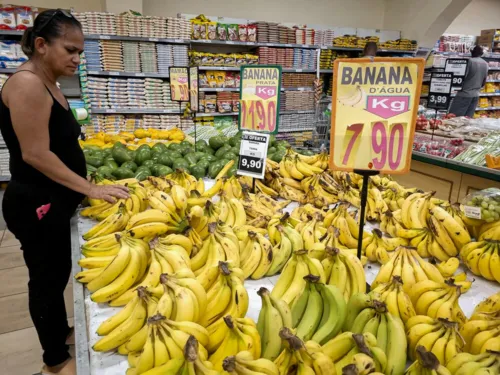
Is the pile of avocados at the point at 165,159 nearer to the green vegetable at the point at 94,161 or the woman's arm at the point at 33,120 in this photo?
the green vegetable at the point at 94,161

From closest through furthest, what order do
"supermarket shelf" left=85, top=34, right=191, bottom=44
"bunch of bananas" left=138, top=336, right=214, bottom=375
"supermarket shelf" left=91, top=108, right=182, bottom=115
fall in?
"bunch of bananas" left=138, top=336, right=214, bottom=375, "supermarket shelf" left=85, top=34, right=191, bottom=44, "supermarket shelf" left=91, top=108, right=182, bottom=115

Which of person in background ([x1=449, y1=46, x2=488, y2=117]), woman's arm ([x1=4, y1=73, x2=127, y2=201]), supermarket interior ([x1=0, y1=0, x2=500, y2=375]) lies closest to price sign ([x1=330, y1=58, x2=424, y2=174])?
supermarket interior ([x1=0, y1=0, x2=500, y2=375])

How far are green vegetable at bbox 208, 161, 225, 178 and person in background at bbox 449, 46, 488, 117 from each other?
6.17 metres

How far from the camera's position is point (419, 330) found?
3.17 ft

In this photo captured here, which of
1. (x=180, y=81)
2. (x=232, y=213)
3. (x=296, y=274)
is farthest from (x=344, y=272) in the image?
(x=180, y=81)

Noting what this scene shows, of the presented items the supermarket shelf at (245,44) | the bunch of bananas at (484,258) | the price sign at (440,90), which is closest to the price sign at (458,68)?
the price sign at (440,90)

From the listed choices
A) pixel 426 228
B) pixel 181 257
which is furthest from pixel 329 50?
pixel 181 257

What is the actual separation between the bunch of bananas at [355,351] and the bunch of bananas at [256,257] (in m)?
0.55

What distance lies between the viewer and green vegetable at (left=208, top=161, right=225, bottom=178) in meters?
2.71

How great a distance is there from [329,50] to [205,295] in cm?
700

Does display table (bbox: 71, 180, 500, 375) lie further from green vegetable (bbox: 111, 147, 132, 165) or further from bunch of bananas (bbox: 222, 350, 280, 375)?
green vegetable (bbox: 111, 147, 132, 165)

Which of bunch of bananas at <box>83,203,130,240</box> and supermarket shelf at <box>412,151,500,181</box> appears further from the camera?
supermarket shelf at <box>412,151,500,181</box>

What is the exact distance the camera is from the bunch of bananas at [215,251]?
52.5 inches

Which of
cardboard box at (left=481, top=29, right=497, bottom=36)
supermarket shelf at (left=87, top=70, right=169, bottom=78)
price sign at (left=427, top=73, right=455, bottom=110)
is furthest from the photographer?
cardboard box at (left=481, top=29, right=497, bottom=36)
